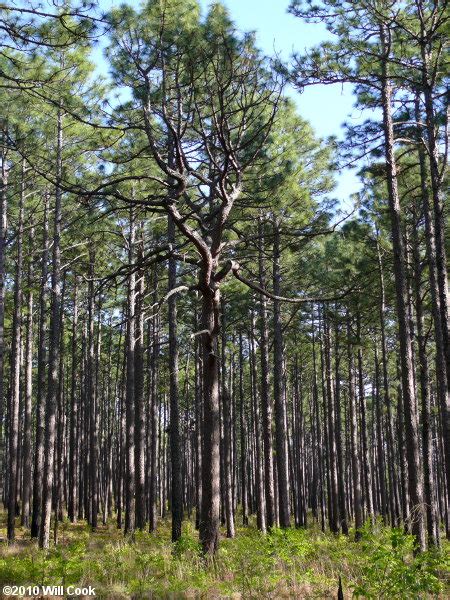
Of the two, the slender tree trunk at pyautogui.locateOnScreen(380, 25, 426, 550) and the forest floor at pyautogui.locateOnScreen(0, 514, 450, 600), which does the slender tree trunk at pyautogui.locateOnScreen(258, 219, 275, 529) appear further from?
the forest floor at pyautogui.locateOnScreen(0, 514, 450, 600)

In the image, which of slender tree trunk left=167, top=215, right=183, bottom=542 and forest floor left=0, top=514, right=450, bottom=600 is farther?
slender tree trunk left=167, top=215, right=183, bottom=542

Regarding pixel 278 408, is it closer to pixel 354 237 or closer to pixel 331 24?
pixel 354 237

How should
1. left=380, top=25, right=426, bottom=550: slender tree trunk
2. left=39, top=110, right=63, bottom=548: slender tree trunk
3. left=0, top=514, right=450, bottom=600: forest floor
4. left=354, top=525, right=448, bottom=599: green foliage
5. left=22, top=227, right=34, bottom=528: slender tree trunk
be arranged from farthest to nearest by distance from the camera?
left=22, top=227, right=34, bottom=528: slender tree trunk → left=39, top=110, right=63, bottom=548: slender tree trunk → left=380, top=25, right=426, bottom=550: slender tree trunk → left=0, top=514, right=450, bottom=600: forest floor → left=354, top=525, right=448, bottom=599: green foliage

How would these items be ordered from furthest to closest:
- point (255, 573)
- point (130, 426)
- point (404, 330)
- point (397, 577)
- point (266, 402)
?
1. point (130, 426)
2. point (266, 402)
3. point (404, 330)
4. point (255, 573)
5. point (397, 577)

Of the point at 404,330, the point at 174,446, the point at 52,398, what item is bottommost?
the point at 174,446

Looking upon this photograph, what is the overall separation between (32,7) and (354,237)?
11.7 meters

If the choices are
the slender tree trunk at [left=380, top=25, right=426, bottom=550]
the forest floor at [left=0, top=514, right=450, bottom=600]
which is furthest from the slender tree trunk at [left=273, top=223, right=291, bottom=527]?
the forest floor at [left=0, top=514, right=450, bottom=600]

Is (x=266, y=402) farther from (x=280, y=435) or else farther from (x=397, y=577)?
(x=397, y=577)

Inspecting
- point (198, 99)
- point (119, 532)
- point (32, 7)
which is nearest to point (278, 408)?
point (119, 532)

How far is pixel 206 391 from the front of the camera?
823 centimetres

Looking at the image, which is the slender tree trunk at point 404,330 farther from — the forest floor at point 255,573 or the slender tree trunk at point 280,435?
the slender tree trunk at point 280,435

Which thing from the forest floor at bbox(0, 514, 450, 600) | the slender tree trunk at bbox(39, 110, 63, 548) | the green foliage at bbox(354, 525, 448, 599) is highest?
the slender tree trunk at bbox(39, 110, 63, 548)

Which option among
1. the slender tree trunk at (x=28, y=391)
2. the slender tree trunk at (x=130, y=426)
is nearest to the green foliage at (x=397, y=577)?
the slender tree trunk at (x=130, y=426)

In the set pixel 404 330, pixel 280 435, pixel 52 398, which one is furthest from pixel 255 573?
pixel 280 435
